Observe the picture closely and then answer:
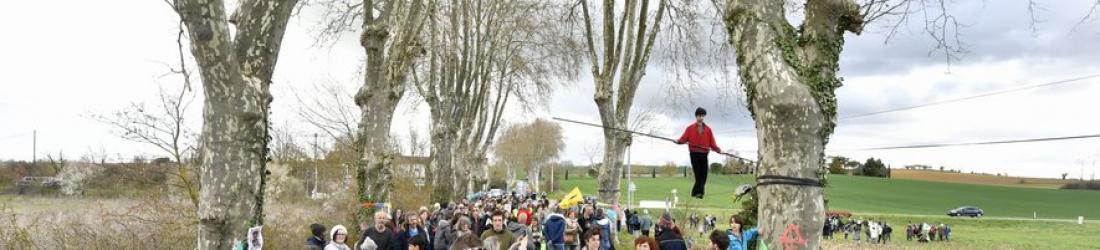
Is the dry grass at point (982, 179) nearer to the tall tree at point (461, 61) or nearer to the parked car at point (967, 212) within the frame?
the parked car at point (967, 212)

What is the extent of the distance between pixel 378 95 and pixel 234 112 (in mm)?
7719

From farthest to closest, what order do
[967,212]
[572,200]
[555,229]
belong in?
[967,212]
[572,200]
[555,229]

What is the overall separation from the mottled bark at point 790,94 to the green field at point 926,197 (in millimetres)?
58955

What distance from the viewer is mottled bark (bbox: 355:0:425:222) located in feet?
42.2

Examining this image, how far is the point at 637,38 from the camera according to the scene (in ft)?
52.8

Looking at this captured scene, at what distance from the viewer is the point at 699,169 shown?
10117 mm

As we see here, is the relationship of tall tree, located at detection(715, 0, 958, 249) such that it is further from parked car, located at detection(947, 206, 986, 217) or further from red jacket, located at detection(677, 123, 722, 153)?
parked car, located at detection(947, 206, 986, 217)

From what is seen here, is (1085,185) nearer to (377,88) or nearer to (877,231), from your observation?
(877,231)

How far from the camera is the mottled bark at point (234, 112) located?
5.60 meters

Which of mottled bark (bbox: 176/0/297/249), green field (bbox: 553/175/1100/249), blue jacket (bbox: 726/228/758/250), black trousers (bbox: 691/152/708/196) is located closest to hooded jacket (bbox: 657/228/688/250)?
black trousers (bbox: 691/152/708/196)

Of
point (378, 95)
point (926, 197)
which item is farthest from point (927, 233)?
point (926, 197)

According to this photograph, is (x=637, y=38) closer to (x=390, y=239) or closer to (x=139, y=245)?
(x=390, y=239)

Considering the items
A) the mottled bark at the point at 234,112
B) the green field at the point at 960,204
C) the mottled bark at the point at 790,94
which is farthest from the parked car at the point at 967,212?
the mottled bark at the point at 234,112

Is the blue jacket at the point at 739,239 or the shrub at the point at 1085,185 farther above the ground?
the blue jacket at the point at 739,239
